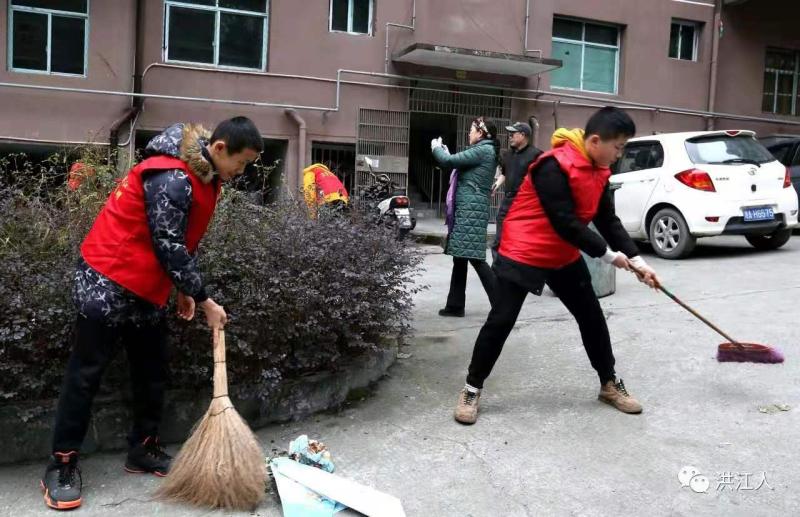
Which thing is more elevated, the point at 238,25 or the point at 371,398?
the point at 238,25

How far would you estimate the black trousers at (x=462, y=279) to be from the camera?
5898 mm

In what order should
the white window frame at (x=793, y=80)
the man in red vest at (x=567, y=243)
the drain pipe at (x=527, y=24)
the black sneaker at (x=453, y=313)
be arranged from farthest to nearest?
the white window frame at (x=793, y=80) → the drain pipe at (x=527, y=24) → the black sneaker at (x=453, y=313) → the man in red vest at (x=567, y=243)

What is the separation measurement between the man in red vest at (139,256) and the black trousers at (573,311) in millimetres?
1457

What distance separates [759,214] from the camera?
8328 mm

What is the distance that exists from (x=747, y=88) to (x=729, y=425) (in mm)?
14529

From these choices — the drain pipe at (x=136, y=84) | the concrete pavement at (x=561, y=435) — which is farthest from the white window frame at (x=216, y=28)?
the concrete pavement at (x=561, y=435)

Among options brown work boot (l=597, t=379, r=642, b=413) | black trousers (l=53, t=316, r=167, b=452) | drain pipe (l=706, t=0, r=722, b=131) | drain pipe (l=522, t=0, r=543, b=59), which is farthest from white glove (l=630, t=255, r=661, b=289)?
drain pipe (l=706, t=0, r=722, b=131)

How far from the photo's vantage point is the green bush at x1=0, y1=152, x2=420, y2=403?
325 cm

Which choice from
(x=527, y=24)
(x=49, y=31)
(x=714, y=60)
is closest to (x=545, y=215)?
(x=49, y=31)

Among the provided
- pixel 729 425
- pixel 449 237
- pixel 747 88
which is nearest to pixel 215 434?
pixel 729 425

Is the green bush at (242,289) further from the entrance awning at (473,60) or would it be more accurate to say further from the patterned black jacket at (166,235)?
the entrance awning at (473,60)

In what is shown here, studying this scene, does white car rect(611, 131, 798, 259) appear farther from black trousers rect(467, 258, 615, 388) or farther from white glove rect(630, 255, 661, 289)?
white glove rect(630, 255, 661, 289)

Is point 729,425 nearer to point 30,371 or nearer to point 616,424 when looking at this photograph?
point 616,424

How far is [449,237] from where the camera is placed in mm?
5977
